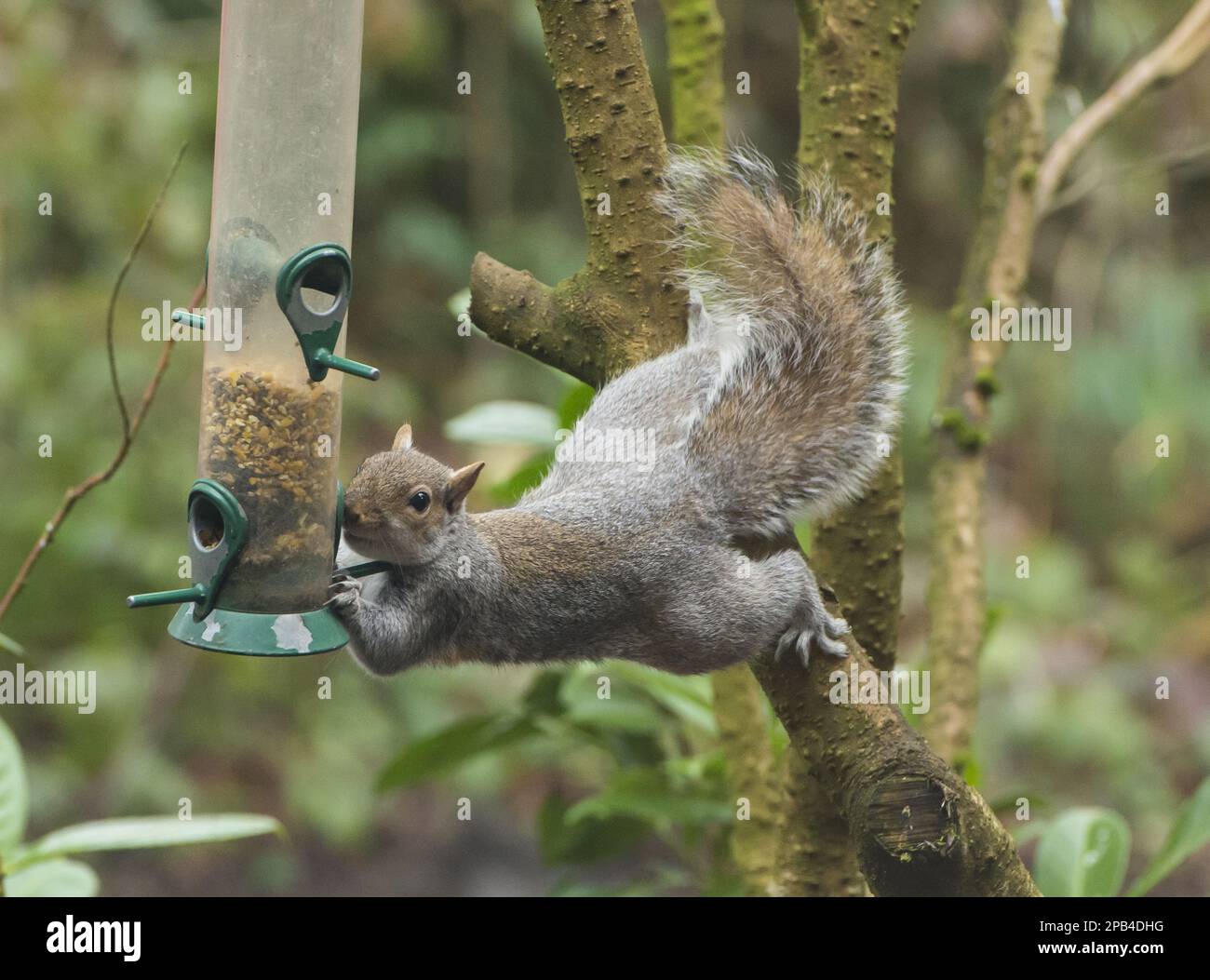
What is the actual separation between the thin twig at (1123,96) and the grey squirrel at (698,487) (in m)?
0.76

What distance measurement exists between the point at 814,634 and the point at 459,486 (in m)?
0.61

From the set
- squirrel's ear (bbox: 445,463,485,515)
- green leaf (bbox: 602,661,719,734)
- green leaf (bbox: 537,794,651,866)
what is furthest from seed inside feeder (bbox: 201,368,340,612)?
green leaf (bbox: 537,794,651,866)

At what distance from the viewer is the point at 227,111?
7.34 feet

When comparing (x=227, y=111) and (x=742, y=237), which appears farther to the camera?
(x=742, y=237)

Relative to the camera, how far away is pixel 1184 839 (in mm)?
2525

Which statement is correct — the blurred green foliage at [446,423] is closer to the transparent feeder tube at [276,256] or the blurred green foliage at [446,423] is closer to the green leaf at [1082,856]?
the green leaf at [1082,856]

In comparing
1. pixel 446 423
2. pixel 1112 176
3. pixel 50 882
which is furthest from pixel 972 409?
pixel 446 423

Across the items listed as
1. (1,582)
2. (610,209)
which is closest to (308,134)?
(610,209)

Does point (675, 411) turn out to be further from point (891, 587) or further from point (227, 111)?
point (227, 111)

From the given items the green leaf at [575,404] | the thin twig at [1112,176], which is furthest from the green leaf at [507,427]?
the thin twig at [1112,176]

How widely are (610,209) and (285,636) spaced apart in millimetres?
832

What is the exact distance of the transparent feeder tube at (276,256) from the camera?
2.16m

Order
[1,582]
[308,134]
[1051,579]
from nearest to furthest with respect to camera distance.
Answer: [308,134], [1,582], [1051,579]

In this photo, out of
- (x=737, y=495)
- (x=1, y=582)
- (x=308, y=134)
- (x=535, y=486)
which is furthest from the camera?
(x=1, y=582)
